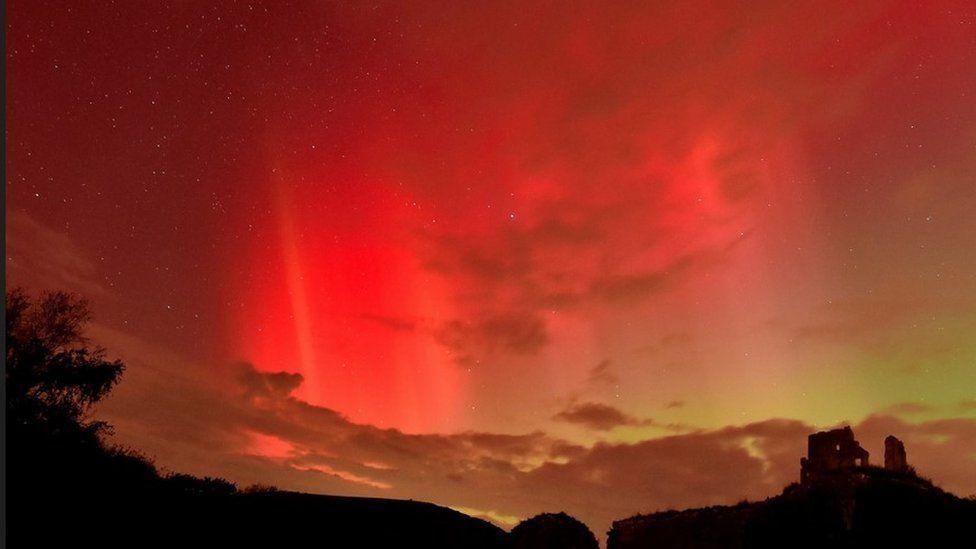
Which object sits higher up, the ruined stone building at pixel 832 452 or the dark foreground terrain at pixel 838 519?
the ruined stone building at pixel 832 452

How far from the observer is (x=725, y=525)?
101 feet

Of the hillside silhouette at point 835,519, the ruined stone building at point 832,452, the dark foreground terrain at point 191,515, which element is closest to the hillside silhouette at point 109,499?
the dark foreground terrain at point 191,515

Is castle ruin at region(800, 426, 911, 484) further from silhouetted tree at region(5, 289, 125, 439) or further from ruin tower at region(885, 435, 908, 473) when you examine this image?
silhouetted tree at region(5, 289, 125, 439)

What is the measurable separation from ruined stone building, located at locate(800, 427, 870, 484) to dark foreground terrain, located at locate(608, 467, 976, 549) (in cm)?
1879

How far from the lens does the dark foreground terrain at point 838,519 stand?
86.5ft

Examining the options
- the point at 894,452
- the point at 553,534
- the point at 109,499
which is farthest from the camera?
the point at 894,452

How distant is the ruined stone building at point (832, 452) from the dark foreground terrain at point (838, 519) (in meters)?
18.8

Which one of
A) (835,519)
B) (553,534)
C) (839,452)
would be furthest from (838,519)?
(839,452)

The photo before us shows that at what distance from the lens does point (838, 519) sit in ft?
91.6

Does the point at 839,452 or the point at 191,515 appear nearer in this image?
the point at 191,515

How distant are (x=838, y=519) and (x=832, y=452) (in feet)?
88.4

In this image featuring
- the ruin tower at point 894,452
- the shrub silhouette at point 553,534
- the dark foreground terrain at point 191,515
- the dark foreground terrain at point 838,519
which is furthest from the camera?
the ruin tower at point 894,452

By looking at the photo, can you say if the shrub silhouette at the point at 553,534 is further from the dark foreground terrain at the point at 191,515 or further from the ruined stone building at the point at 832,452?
the ruined stone building at the point at 832,452

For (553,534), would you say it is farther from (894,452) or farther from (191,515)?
(894,452)
